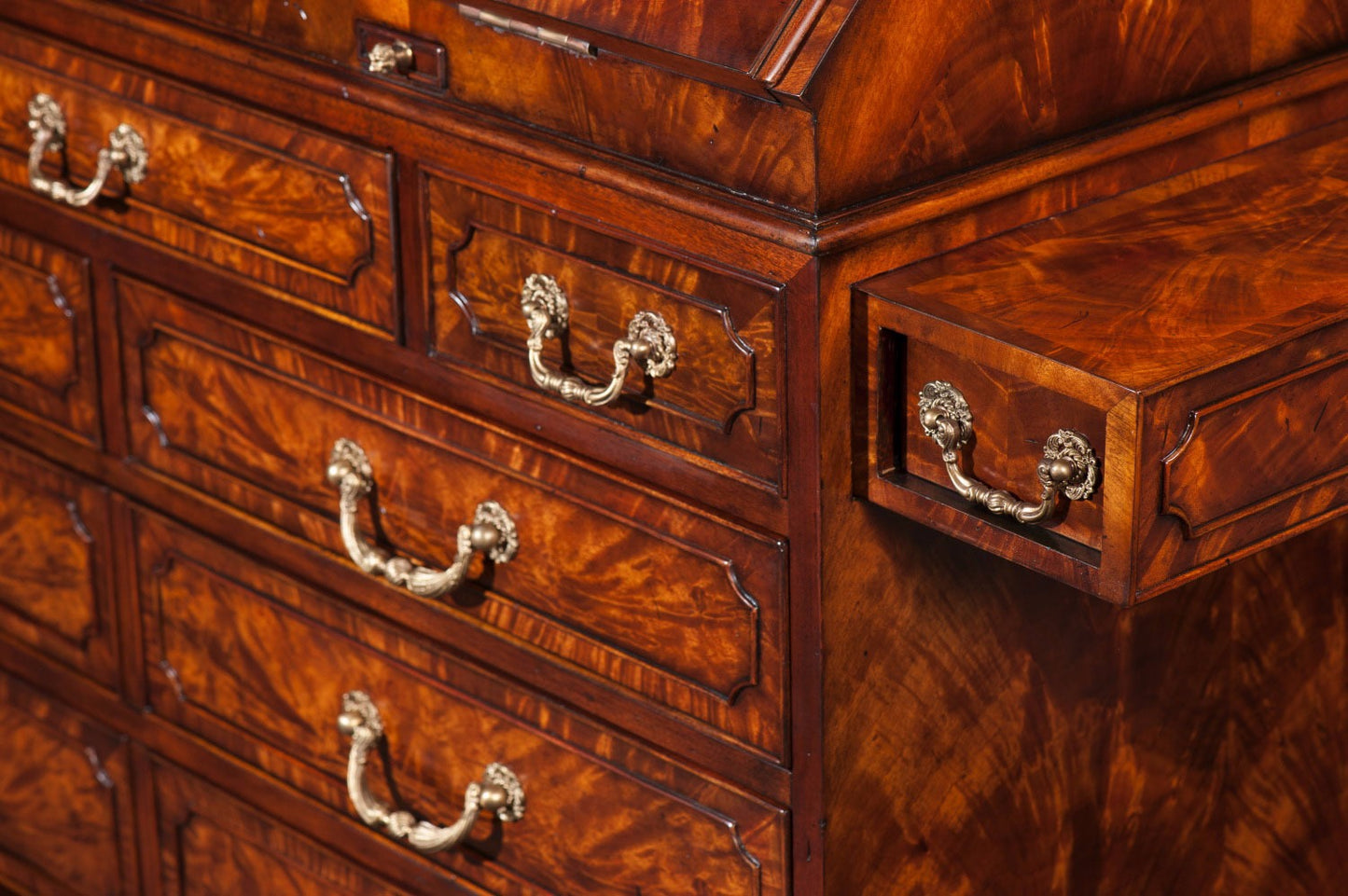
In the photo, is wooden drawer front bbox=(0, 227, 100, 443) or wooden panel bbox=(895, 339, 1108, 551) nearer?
wooden panel bbox=(895, 339, 1108, 551)

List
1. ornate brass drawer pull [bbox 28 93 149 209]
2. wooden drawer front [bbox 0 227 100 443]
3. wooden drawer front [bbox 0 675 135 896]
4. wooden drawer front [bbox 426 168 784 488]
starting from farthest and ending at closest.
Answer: wooden drawer front [bbox 0 675 135 896], wooden drawer front [bbox 0 227 100 443], ornate brass drawer pull [bbox 28 93 149 209], wooden drawer front [bbox 426 168 784 488]

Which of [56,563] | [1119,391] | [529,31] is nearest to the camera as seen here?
[1119,391]

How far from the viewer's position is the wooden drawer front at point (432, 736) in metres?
1.19

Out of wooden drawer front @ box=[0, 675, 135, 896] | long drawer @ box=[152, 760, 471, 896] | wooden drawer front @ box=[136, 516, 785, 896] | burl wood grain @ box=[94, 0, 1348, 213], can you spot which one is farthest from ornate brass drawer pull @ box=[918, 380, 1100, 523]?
wooden drawer front @ box=[0, 675, 135, 896]

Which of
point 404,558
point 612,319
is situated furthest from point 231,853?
point 612,319

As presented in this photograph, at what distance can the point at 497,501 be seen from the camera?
4.05 ft

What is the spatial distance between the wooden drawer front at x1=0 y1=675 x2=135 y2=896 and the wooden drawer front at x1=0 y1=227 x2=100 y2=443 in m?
0.27

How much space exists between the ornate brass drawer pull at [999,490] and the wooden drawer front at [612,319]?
91mm

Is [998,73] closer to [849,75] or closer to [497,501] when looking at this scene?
[849,75]

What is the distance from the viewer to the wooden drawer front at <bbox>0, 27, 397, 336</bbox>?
126 centimetres

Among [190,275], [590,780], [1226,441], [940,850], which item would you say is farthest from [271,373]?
[1226,441]

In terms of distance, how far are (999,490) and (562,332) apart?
0.30m

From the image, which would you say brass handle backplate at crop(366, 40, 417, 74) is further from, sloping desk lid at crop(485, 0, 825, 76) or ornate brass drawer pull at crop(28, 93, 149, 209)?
ornate brass drawer pull at crop(28, 93, 149, 209)

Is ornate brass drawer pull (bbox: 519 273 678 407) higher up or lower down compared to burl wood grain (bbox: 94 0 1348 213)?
lower down
